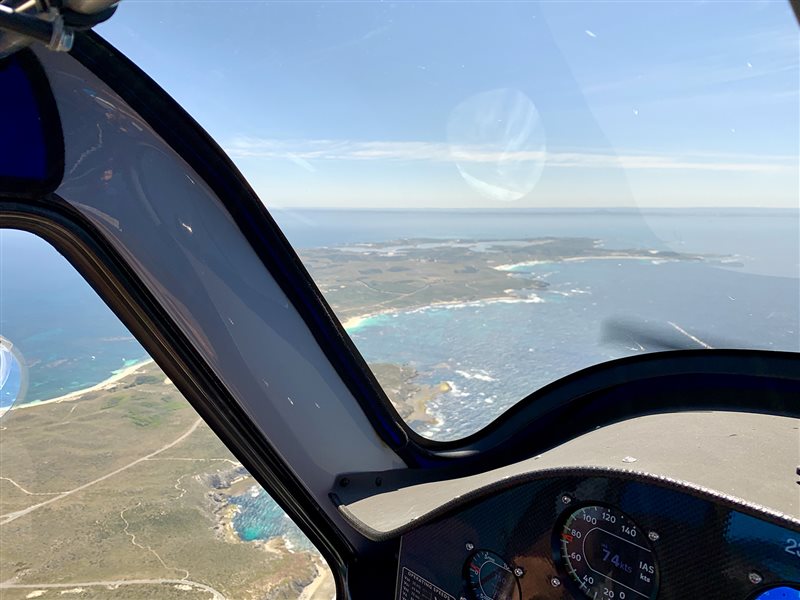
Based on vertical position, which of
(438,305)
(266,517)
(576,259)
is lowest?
(266,517)

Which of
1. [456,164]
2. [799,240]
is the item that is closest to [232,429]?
[456,164]

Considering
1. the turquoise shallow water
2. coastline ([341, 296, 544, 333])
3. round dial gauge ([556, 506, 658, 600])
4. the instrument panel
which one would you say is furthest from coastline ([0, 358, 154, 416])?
round dial gauge ([556, 506, 658, 600])

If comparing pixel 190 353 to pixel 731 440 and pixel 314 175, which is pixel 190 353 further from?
pixel 731 440

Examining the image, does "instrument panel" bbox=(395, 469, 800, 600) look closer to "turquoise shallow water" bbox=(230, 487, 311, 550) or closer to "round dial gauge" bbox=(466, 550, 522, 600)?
"round dial gauge" bbox=(466, 550, 522, 600)

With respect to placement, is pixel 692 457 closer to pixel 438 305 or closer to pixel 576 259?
pixel 576 259

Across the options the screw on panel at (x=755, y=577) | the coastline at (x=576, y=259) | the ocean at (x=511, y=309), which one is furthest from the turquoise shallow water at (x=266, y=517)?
the screw on panel at (x=755, y=577)

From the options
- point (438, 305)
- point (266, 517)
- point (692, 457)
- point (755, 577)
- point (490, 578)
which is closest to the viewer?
point (755, 577)

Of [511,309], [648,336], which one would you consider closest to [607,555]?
[648,336]
